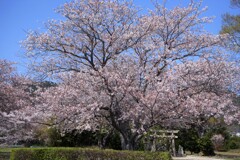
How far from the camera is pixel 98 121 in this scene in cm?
1302

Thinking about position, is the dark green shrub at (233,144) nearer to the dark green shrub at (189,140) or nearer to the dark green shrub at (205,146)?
the dark green shrub at (189,140)

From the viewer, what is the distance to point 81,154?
37.0ft

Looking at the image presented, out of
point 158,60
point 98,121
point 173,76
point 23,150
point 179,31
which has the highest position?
point 179,31

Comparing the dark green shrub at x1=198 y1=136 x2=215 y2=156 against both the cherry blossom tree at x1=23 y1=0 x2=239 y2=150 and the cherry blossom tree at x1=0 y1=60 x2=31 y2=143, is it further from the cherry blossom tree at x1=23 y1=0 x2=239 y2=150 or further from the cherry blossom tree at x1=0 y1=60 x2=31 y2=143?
the cherry blossom tree at x1=0 y1=60 x2=31 y2=143

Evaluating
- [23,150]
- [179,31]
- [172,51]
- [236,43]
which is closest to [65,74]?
[23,150]

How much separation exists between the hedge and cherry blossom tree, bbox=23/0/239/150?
3.06ft

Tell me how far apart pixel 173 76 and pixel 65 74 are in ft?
15.7

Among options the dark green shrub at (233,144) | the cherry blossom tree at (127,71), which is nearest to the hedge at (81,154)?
the cherry blossom tree at (127,71)

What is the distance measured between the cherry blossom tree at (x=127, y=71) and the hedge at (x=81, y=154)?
0.93 metres

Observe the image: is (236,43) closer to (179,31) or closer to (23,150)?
(179,31)

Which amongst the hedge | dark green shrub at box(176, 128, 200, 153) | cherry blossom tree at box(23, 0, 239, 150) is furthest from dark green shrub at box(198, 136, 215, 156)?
the hedge

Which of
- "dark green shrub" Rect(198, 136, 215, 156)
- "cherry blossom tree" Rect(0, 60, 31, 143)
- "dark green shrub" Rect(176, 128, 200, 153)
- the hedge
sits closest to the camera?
the hedge

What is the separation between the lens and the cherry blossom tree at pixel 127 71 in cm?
1038

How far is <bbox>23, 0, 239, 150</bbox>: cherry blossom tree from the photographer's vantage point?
10375 mm
